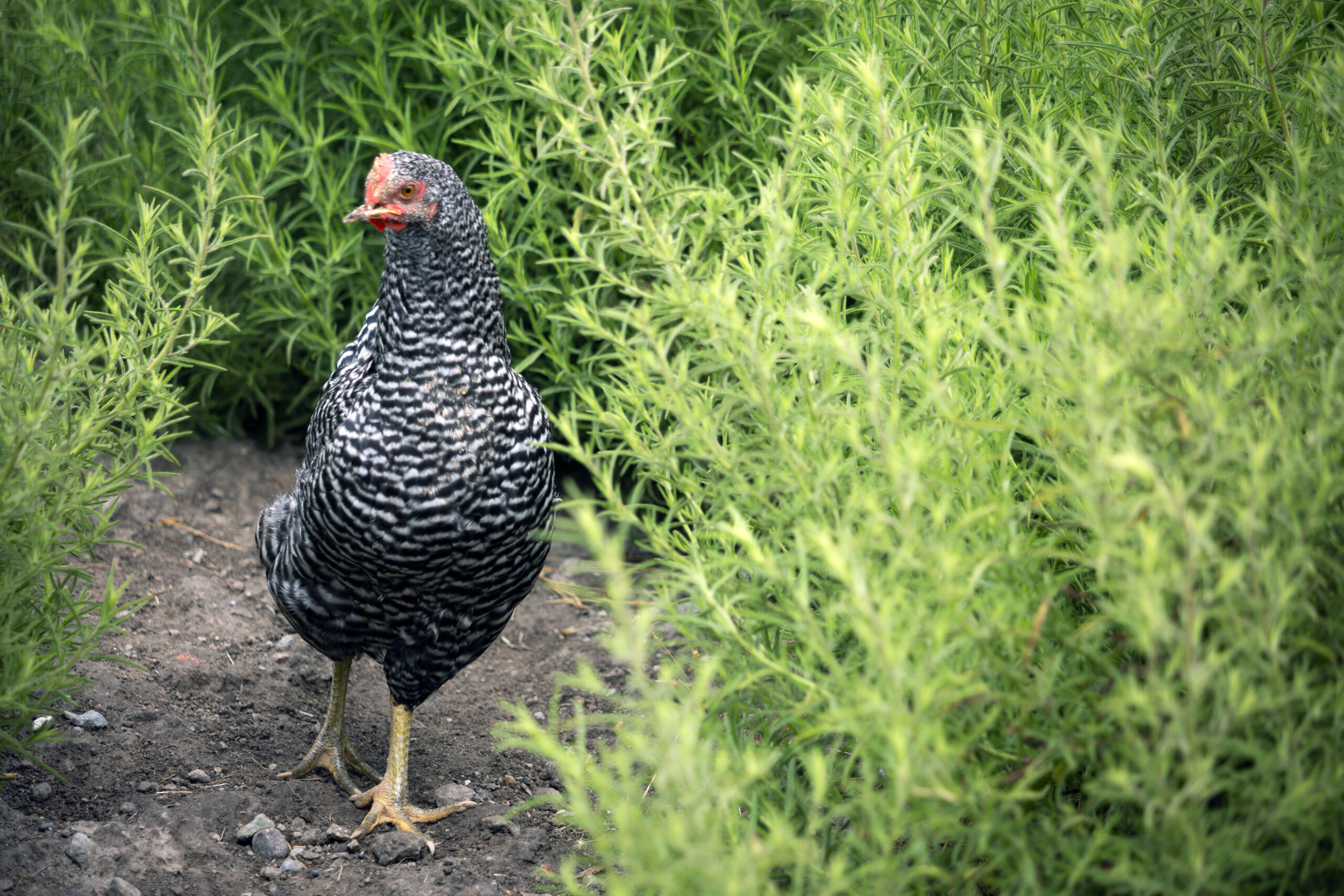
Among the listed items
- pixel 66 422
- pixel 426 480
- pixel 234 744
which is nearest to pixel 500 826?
pixel 234 744

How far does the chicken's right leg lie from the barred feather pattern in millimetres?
202

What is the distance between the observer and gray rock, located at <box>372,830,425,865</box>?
2840mm

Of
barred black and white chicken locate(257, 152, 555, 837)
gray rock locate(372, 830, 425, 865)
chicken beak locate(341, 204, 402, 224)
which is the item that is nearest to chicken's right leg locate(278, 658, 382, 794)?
barred black and white chicken locate(257, 152, 555, 837)

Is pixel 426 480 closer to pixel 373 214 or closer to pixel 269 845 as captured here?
pixel 373 214

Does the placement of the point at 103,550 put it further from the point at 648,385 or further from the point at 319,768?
the point at 648,385

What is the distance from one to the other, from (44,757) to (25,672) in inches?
35.8

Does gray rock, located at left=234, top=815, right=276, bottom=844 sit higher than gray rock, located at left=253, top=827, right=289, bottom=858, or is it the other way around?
gray rock, located at left=253, top=827, right=289, bottom=858

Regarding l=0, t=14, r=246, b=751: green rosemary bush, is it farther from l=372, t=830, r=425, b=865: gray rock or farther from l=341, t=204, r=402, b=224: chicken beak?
l=372, t=830, r=425, b=865: gray rock

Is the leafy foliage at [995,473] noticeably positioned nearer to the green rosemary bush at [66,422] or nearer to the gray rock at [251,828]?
the gray rock at [251,828]

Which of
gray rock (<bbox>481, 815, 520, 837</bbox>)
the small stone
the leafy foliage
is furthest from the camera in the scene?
the small stone

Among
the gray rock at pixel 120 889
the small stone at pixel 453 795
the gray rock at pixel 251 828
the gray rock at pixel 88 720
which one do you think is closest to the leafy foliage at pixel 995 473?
the small stone at pixel 453 795

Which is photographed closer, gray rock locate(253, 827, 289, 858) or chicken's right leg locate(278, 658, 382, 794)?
gray rock locate(253, 827, 289, 858)

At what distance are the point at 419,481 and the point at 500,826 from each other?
110 centimetres

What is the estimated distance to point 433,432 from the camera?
2762mm
